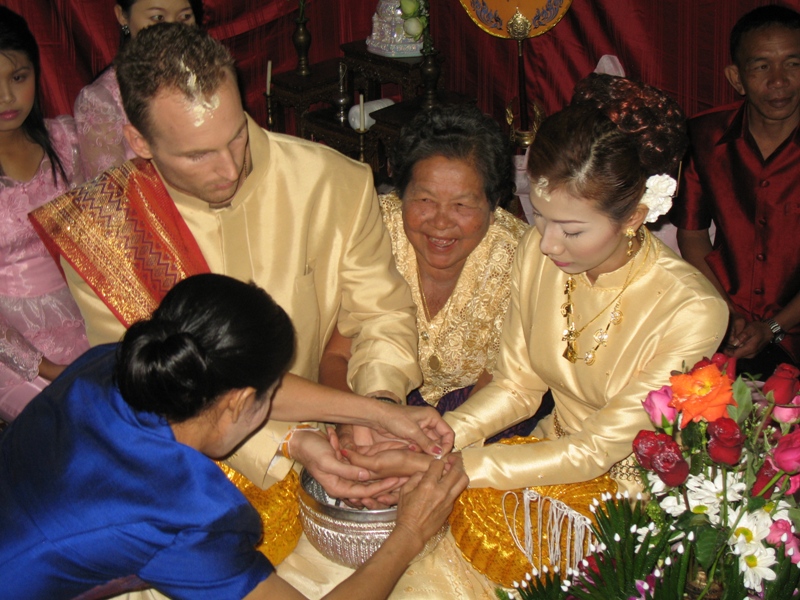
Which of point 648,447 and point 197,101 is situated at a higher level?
point 197,101

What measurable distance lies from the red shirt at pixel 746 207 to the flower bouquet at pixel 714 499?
6.19 feet

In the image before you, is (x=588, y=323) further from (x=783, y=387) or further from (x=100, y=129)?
(x=100, y=129)

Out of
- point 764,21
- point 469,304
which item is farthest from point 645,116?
point 764,21

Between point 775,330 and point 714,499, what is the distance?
194cm

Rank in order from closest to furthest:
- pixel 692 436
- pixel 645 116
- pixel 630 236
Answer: pixel 692 436 → pixel 645 116 → pixel 630 236

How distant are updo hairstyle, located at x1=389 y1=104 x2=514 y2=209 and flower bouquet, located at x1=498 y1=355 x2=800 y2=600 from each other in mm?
1182

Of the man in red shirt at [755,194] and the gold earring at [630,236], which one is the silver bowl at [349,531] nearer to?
the gold earring at [630,236]

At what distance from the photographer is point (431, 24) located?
5156 mm

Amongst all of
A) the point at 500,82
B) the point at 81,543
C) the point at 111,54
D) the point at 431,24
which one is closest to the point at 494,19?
the point at 500,82

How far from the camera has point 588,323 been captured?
2.27 metres

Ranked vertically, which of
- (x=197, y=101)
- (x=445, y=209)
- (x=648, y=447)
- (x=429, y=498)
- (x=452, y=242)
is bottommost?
(x=429, y=498)

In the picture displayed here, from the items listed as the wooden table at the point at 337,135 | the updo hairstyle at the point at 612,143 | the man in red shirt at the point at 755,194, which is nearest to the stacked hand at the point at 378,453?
the updo hairstyle at the point at 612,143

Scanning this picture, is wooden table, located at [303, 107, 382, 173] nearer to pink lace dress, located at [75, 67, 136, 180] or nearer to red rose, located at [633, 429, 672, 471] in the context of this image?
pink lace dress, located at [75, 67, 136, 180]

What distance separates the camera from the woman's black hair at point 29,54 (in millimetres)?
2789
